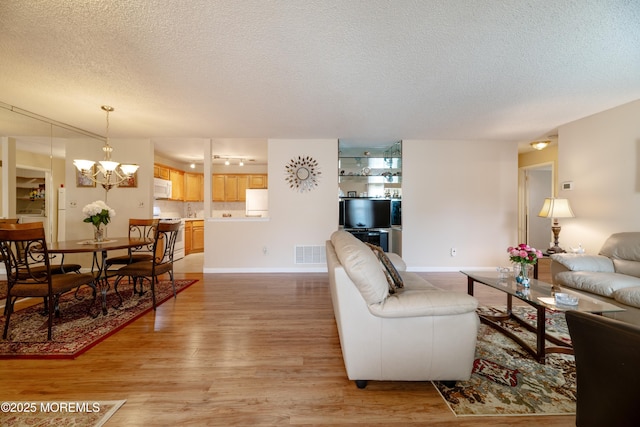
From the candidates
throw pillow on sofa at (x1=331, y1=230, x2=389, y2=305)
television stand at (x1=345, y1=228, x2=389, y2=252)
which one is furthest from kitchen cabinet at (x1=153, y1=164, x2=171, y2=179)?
throw pillow on sofa at (x1=331, y1=230, x2=389, y2=305)

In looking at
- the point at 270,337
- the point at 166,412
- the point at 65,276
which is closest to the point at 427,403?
the point at 270,337

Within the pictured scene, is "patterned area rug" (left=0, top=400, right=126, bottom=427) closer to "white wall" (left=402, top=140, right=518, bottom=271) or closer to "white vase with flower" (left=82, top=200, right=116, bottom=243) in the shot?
"white vase with flower" (left=82, top=200, right=116, bottom=243)

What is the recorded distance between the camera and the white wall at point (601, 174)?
3111mm

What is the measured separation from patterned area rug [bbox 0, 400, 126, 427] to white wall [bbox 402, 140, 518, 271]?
14.6 feet

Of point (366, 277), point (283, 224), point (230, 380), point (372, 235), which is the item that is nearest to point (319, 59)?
point (366, 277)

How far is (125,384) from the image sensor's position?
1.66 meters

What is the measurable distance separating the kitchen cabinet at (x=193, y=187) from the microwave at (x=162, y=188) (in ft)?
2.58

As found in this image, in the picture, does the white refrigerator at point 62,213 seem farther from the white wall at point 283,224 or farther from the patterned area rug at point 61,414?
the patterned area rug at point 61,414

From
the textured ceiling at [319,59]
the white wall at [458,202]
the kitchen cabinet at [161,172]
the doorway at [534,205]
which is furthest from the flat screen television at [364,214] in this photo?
the kitchen cabinet at [161,172]

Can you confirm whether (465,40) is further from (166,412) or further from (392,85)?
(166,412)

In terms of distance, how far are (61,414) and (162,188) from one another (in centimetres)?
511

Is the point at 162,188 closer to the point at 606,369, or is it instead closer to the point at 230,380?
the point at 230,380

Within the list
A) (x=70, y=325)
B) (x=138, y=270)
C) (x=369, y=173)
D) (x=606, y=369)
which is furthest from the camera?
(x=369, y=173)

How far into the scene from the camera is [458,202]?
15.9ft
